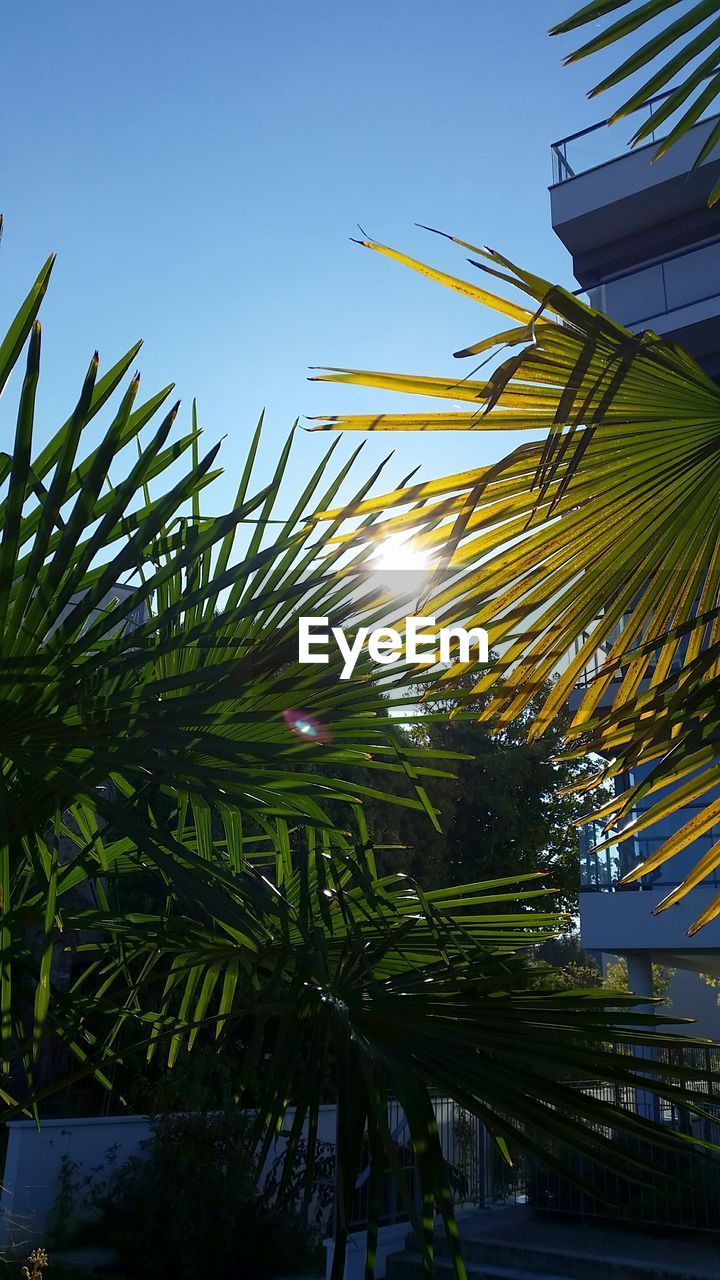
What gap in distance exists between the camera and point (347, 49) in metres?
3.93

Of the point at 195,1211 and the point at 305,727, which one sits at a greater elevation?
the point at 305,727

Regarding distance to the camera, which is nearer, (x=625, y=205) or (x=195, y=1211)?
(x=195, y=1211)

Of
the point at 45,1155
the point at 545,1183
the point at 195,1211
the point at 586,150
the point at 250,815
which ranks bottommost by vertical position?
the point at 545,1183

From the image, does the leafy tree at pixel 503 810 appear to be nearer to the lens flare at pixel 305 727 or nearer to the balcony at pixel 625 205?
the balcony at pixel 625 205

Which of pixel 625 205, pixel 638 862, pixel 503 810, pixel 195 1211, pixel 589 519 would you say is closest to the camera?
pixel 589 519

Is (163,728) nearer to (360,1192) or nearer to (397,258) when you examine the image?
→ (397,258)

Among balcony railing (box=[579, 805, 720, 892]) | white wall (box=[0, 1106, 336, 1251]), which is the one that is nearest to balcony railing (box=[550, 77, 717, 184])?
balcony railing (box=[579, 805, 720, 892])

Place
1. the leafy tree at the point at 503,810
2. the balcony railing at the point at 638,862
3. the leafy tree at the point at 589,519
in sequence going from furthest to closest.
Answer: the leafy tree at the point at 503,810
the balcony railing at the point at 638,862
the leafy tree at the point at 589,519

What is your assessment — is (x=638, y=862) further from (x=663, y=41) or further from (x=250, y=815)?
(x=663, y=41)

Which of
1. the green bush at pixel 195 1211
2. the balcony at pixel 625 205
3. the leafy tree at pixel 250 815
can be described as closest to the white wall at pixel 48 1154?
the green bush at pixel 195 1211

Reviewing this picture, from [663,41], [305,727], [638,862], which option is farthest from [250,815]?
[638,862]

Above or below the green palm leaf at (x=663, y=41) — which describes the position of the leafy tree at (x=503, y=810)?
above

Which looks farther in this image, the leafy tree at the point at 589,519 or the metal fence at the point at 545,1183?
the metal fence at the point at 545,1183

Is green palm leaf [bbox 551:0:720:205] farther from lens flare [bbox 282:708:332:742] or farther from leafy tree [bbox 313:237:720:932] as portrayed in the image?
lens flare [bbox 282:708:332:742]
